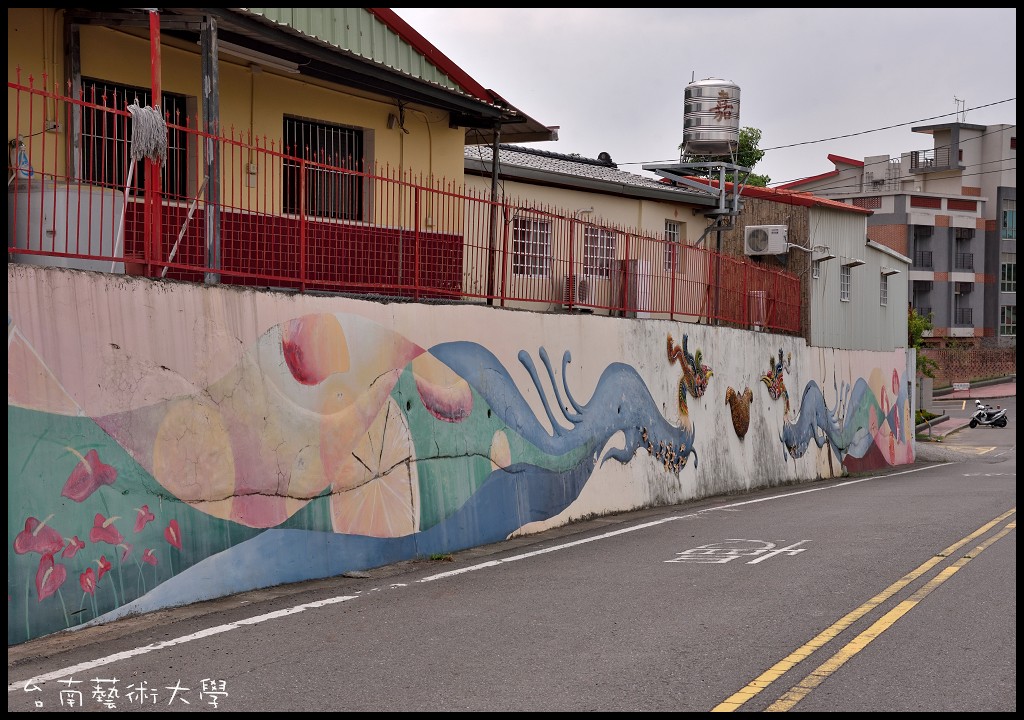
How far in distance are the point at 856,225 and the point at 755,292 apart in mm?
9416

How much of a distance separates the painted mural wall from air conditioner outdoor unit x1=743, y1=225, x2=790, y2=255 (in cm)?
1119

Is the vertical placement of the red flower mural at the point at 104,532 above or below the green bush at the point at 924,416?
above

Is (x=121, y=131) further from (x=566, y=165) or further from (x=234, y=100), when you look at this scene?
(x=566, y=165)

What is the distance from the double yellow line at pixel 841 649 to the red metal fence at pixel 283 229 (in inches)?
211

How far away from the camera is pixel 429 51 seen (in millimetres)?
16703

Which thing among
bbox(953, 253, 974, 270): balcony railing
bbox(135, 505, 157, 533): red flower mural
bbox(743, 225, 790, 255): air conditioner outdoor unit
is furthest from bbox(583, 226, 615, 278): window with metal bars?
bbox(953, 253, 974, 270): balcony railing

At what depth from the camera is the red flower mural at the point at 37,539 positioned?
7.27 metres

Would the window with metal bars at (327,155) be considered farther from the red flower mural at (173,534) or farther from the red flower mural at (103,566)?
the red flower mural at (103,566)

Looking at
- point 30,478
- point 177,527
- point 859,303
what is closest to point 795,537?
point 177,527

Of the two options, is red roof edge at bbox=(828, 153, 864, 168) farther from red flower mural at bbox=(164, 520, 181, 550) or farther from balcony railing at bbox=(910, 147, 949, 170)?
red flower mural at bbox=(164, 520, 181, 550)

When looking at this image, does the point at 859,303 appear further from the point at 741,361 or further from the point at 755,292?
the point at 741,361

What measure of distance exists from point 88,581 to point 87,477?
2.30ft

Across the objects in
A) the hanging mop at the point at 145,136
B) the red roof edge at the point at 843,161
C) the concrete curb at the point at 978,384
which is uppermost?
the red roof edge at the point at 843,161

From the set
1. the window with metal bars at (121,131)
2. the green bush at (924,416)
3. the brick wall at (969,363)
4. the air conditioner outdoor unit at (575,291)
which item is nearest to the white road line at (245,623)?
the air conditioner outdoor unit at (575,291)
